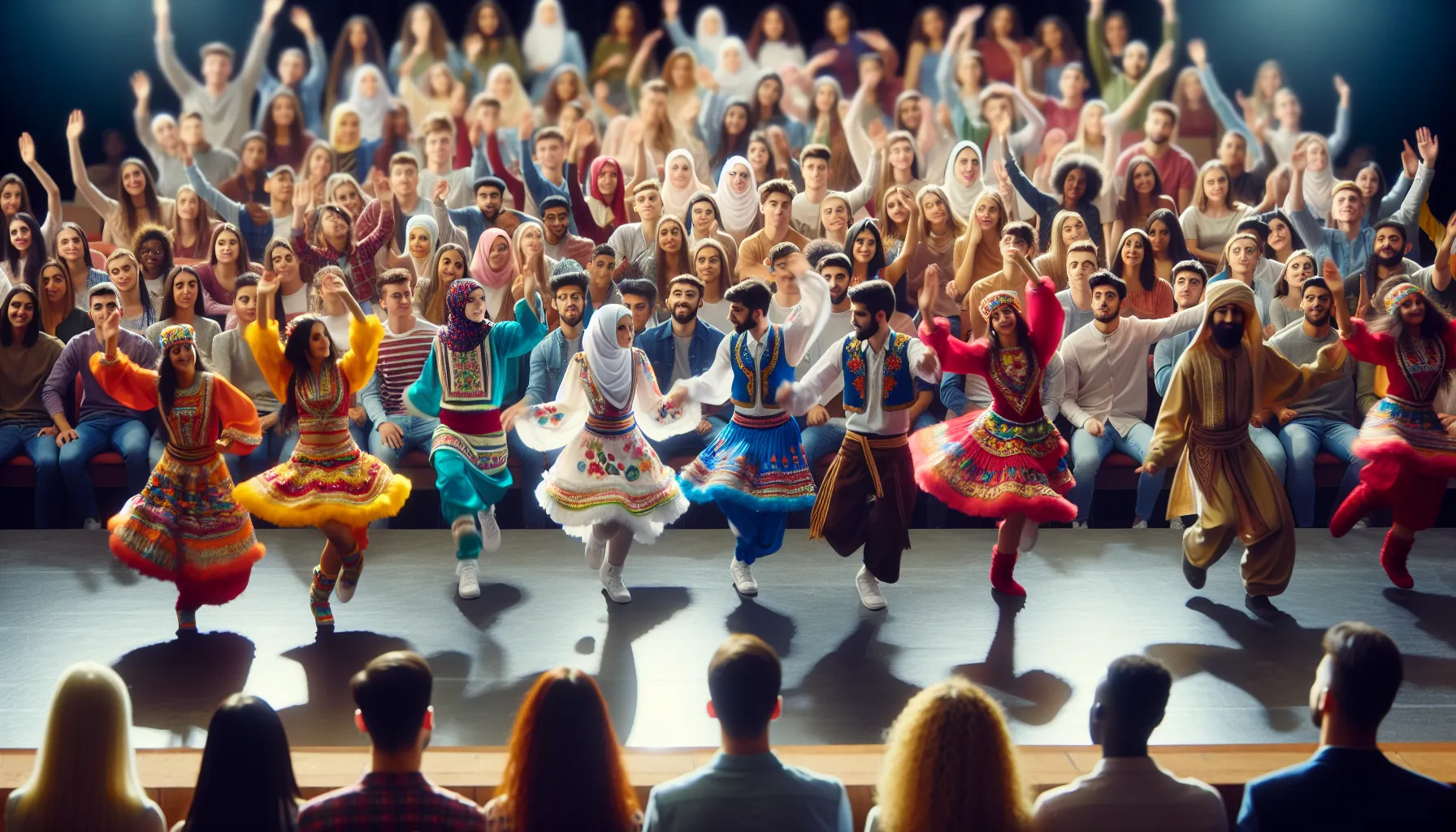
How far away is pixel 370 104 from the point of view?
9.77m

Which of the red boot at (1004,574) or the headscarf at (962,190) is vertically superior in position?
the headscarf at (962,190)

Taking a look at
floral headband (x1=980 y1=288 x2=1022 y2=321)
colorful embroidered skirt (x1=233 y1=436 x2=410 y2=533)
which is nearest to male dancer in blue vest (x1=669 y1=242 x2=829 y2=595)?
floral headband (x1=980 y1=288 x2=1022 y2=321)

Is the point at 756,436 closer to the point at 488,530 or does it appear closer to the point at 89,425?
the point at 488,530

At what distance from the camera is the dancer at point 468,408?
5.32 m

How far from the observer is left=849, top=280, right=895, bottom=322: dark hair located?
16.8 ft

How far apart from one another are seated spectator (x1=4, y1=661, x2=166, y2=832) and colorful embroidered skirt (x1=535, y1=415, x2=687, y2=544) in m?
2.51

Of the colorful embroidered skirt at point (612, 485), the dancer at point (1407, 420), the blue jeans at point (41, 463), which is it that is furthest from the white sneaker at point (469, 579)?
the dancer at point (1407, 420)

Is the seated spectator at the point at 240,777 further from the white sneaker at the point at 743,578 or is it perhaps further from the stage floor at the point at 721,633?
the white sneaker at the point at 743,578

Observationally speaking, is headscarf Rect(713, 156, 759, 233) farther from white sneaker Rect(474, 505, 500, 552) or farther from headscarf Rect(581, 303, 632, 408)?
white sneaker Rect(474, 505, 500, 552)

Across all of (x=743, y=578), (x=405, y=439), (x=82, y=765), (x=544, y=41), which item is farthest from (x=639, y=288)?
(x=544, y=41)

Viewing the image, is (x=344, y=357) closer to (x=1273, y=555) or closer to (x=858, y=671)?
(x=858, y=671)

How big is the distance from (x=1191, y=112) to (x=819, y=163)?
3.63 m

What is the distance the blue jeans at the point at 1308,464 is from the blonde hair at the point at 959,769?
164 inches

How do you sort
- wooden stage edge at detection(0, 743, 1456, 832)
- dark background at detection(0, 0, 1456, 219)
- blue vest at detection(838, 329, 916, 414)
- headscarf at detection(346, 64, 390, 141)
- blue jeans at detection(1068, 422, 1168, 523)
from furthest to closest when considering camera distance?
dark background at detection(0, 0, 1456, 219) < headscarf at detection(346, 64, 390, 141) < blue jeans at detection(1068, 422, 1168, 523) < blue vest at detection(838, 329, 916, 414) < wooden stage edge at detection(0, 743, 1456, 832)
